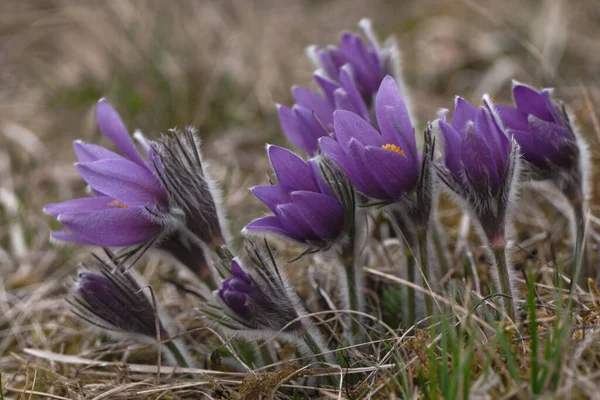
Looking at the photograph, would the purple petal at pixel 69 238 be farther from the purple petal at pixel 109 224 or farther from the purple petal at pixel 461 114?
the purple petal at pixel 461 114

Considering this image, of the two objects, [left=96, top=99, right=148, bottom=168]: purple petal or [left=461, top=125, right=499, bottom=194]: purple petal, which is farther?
[left=96, top=99, right=148, bottom=168]: purple petal

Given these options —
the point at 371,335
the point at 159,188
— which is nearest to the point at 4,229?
the point at 159,188

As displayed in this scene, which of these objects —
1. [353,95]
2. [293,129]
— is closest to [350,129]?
[353,95]

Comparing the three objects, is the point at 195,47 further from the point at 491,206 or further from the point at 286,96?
the point at 491,206

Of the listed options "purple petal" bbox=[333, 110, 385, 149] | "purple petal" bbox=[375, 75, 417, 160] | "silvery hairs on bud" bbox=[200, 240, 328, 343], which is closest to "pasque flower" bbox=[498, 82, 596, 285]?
"purple petal" bbox=[375, 75, 417, 160]

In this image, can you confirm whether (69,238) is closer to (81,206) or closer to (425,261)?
(81,206)

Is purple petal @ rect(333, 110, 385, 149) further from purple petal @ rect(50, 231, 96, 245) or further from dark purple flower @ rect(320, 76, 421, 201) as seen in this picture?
purple petal @ rect(50, 231, 96, 245)
